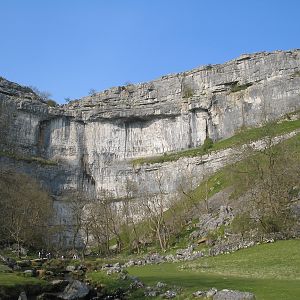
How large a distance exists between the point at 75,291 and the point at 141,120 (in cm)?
6959

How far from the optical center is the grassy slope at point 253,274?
17406 mm

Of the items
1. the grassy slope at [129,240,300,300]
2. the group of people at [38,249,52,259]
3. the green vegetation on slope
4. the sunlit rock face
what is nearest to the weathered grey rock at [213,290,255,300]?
the grassy slope at [129,240,300,300]

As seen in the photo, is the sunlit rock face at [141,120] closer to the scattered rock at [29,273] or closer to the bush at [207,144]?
the bush at [207,144]

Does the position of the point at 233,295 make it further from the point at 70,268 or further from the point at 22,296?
the point at 70,268

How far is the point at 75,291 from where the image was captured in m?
21.1

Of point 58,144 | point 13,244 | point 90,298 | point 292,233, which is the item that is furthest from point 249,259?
point 58,144

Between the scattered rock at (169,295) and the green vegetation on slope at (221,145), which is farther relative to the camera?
the green vegetation on slope at (221,145)

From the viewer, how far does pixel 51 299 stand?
20375 mm

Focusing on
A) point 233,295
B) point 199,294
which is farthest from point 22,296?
point 233,295

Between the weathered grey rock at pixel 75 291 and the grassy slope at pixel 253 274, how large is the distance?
3442 mm

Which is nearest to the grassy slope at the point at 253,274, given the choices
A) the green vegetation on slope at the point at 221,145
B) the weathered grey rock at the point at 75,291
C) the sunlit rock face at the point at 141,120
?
the weathered grey rock at the point at 75,291

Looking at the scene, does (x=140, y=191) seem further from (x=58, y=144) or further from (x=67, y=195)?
(x=58, y=144)

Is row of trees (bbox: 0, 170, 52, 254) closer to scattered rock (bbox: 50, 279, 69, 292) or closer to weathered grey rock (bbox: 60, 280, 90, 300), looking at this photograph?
scattered rock (bbox: 50, 279, 69, 292)

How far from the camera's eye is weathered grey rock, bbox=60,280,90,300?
20.4 meters
